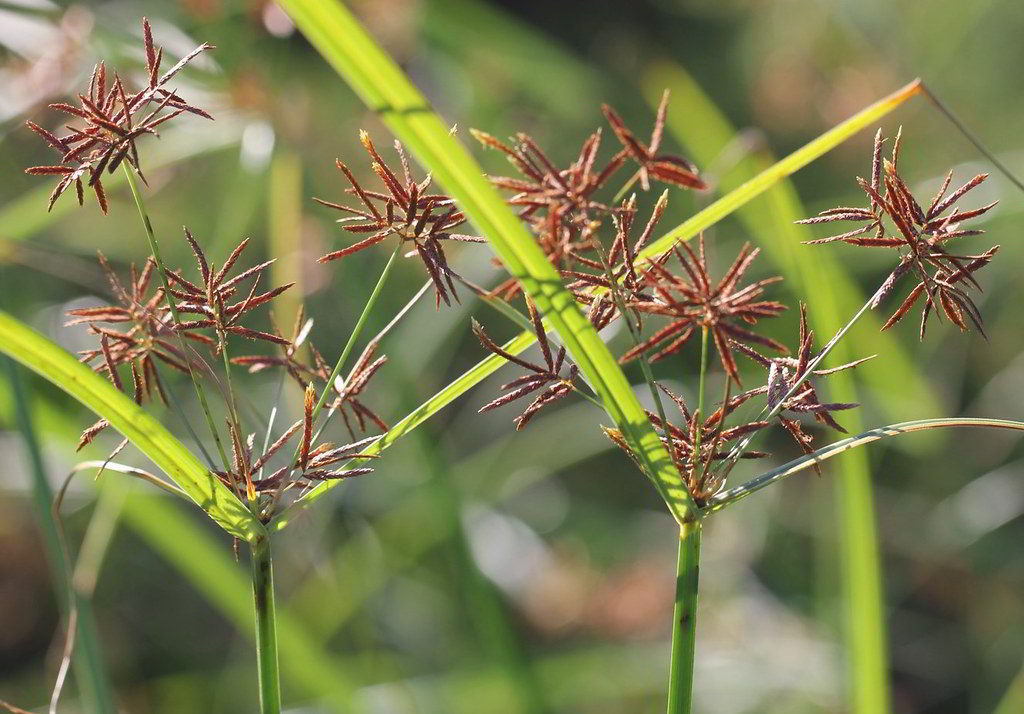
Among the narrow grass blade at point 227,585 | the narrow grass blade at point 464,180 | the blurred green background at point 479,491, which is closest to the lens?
the narrow grass blade at point 464,180

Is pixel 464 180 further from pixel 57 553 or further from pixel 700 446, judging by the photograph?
pixel 57 553

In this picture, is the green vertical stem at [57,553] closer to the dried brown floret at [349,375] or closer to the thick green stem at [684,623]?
the dried brown floret at [349,375]

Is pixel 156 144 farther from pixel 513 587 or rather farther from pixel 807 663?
pixel 807 663

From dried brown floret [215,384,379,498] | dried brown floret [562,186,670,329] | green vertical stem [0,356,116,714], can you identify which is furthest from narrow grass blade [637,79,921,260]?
green vertical stem [0,356,116,714]

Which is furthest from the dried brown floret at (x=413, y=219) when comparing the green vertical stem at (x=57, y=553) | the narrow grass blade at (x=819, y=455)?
the green vertical stem at (x=57, y=553)

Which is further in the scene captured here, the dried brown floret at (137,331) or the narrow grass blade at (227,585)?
the narrow grass blade at (227,585)

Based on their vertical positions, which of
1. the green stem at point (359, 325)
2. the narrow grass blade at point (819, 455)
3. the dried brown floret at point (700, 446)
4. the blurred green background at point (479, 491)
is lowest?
the narrow grass blade at point (819, 455)

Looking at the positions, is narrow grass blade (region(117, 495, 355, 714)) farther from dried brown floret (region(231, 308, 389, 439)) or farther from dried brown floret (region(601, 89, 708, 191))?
dried brown floret (region(601, 89, 708, 191))

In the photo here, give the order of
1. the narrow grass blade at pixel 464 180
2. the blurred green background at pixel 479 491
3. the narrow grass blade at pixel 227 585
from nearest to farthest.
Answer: the narrow grass blade at pixel 464 180 → the narrow grass blade at pixel 227 585 → the blurred green background at pixel 479 491

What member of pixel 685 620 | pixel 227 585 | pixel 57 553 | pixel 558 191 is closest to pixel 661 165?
pixel 558 191
